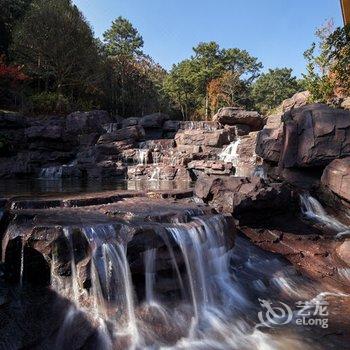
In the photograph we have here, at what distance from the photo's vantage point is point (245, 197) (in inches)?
337

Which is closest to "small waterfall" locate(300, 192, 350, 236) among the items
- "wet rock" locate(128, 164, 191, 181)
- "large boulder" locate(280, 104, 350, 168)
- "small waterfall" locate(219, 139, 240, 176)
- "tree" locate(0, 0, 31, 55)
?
"large boulder" locate(280, 104, 350, 168)

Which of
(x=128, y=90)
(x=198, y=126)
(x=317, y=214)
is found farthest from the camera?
(x=128, y=90)

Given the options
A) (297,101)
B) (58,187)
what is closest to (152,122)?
(297,101)

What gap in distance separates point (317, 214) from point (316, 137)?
110 inches

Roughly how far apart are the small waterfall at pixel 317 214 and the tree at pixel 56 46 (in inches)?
812

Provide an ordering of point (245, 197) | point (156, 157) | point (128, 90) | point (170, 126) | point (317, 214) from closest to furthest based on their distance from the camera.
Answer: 1. point (245, 197)
2. point (317, 214)
3. point (156, 157)
4. point (170, 126)
5. point (128, 90)

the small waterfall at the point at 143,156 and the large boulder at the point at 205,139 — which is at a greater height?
the large boulder at the point at 205,139

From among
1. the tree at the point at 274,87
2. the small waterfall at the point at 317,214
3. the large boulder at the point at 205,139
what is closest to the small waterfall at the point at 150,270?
the small waterfall at the point at 317,214

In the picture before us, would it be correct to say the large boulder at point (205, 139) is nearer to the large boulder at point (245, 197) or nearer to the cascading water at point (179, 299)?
the large boulder at point (245, 197)

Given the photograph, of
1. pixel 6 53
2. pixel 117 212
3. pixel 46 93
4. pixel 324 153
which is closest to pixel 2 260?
pixel 117 212

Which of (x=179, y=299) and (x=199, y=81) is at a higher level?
(x=199, y=81)

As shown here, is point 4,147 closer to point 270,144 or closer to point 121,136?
point 121,136

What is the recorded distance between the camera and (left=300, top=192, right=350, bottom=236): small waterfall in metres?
9.62

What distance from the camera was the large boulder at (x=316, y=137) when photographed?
1143 cm
